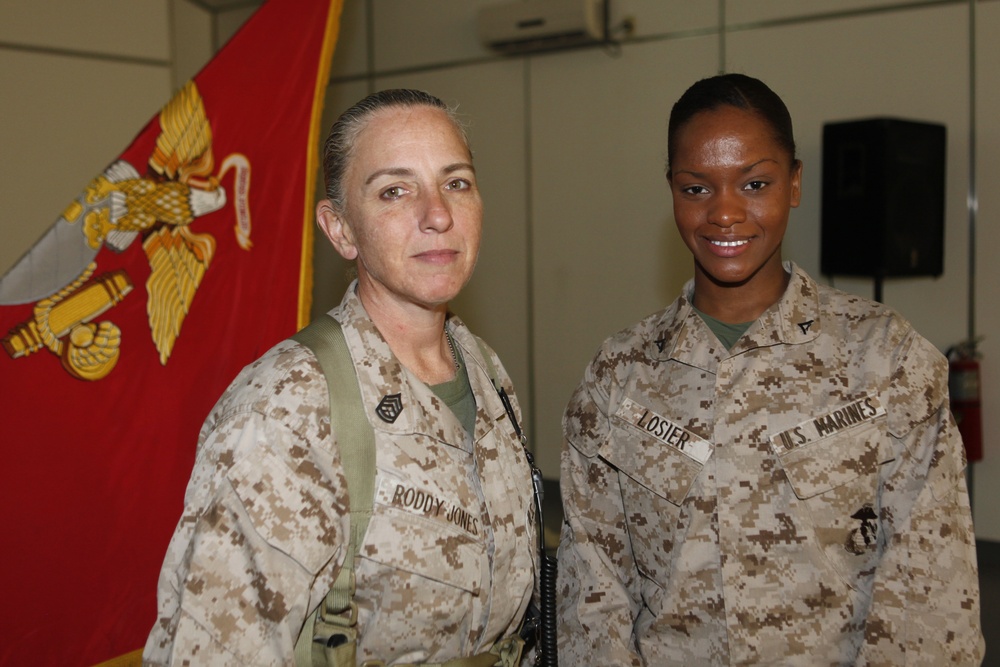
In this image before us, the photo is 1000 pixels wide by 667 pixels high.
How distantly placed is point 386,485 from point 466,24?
4.11 metres

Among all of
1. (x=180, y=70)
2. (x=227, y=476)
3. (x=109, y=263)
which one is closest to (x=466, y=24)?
(x=180, y=70)

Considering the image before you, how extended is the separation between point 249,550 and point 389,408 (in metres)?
0.27

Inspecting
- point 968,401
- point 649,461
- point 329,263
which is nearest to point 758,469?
point 649,461

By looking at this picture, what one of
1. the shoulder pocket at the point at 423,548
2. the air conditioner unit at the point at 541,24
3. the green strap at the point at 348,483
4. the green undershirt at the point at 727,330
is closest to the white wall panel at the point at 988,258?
the air conditioner unit at the point at 541,24

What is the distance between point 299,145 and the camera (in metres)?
2.43

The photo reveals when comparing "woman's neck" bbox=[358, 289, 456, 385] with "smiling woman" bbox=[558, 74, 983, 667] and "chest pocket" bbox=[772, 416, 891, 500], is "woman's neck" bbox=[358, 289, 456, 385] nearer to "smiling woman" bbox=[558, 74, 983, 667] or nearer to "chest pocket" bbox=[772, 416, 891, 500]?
"smiling woman" bbox=[558, 74, 983, 667]

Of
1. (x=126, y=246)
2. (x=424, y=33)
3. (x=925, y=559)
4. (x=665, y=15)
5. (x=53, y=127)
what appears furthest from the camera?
(x=424, y=33)

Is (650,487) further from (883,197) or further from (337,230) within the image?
(883,197)

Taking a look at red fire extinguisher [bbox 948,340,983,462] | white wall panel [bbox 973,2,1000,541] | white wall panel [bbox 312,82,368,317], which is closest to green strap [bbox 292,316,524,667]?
red fire extinguisher [bbox 948,340,983,462]

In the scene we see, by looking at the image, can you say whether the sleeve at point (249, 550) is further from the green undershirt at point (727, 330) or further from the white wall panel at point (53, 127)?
the white wall panel at point (53, 127)

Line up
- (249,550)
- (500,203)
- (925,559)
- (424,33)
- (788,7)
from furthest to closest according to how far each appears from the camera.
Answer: (424,33) < (500,203) < (788,7) < (925,559) < (249,550)

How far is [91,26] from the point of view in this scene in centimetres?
393

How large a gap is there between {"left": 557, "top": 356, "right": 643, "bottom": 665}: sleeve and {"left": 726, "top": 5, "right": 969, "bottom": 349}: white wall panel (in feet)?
7.56

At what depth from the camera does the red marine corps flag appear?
1.85 metres
